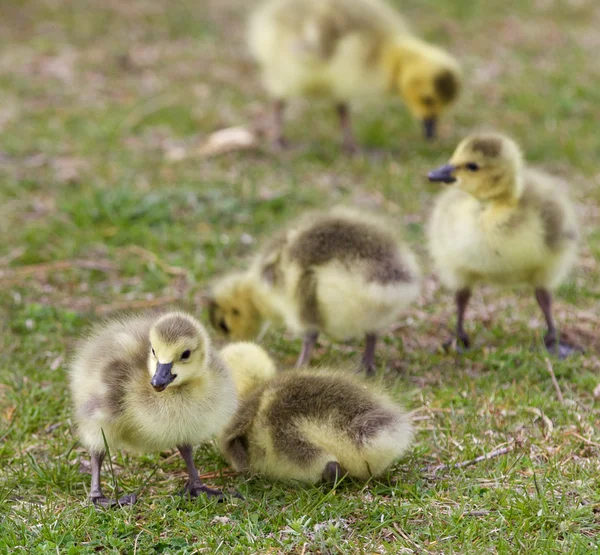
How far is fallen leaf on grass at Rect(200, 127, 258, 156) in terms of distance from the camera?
6832 mm

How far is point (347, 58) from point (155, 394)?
3.94m

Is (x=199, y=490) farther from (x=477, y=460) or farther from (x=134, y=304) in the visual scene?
(x=134, y=304)

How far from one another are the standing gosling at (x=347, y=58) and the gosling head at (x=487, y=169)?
2474 mm

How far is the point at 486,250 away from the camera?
419cm

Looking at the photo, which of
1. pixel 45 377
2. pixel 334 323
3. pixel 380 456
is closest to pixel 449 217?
pixel 334 323

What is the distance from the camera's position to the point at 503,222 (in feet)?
13.6

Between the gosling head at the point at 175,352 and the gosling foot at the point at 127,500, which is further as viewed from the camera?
the gosling foot at the point at 127,500

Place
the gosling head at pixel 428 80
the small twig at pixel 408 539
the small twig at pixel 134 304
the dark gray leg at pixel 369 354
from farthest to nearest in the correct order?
the gosling head at pixel 428 80, the small twig at pixel 134 304, the dark gray leg at pixel 369 354, the small twig at pixel 408 539

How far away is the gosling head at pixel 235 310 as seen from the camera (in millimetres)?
4469

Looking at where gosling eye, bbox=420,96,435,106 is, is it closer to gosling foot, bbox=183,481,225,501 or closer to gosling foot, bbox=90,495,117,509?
gosling foot, bbox=183,481,225,501

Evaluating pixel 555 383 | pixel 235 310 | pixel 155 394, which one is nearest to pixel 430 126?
pixel 235 310

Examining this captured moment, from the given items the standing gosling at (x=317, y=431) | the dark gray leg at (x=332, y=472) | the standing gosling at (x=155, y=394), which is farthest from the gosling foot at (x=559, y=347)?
the standing gosling at (x=155, y=394)

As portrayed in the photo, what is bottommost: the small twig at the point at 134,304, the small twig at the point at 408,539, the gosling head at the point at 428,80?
the small twig at the point at 134,304

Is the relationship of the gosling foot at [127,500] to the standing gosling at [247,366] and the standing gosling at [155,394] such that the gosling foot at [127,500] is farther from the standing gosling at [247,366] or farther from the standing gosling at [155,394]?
the standing gosling at [247,366]
